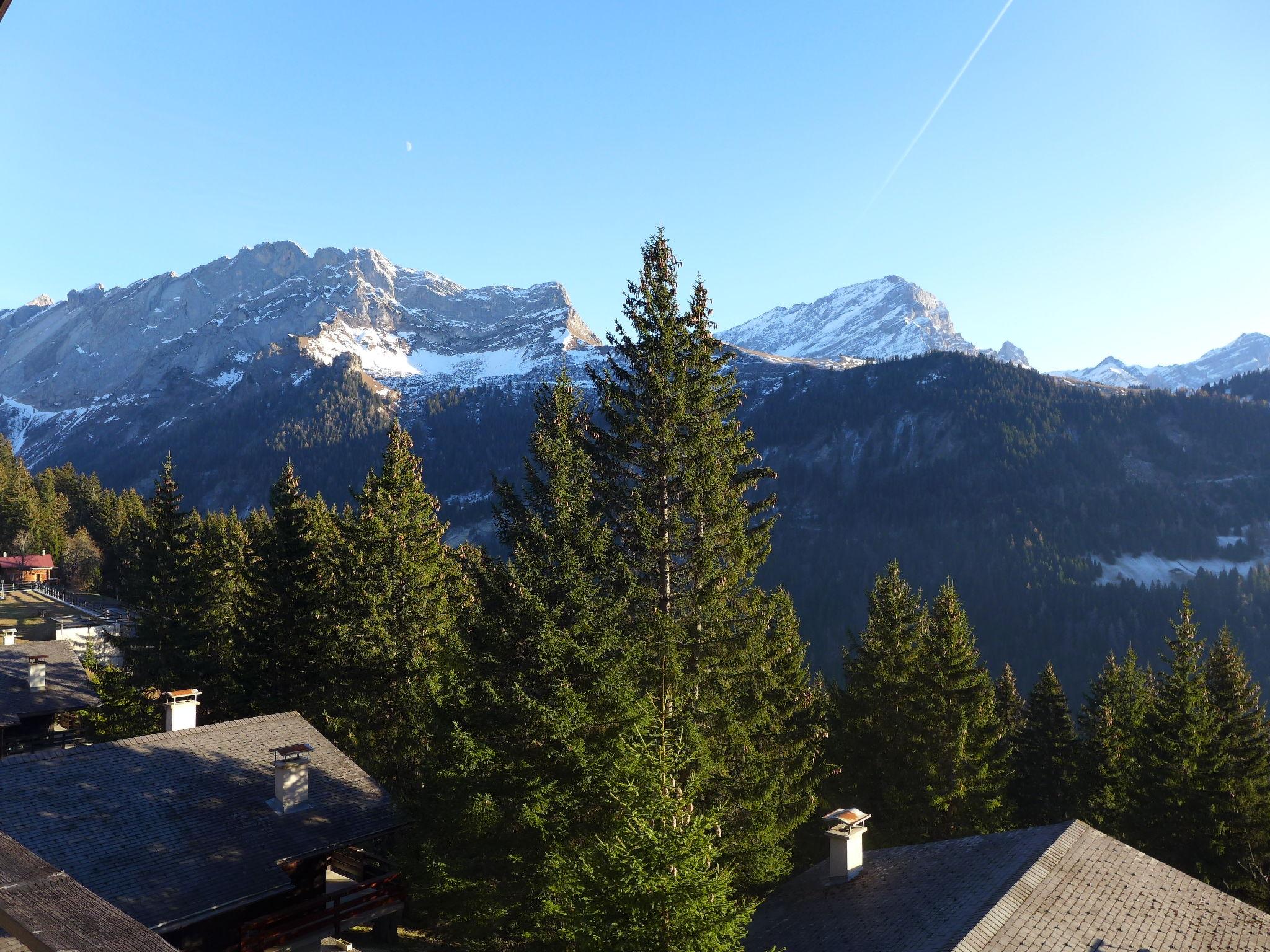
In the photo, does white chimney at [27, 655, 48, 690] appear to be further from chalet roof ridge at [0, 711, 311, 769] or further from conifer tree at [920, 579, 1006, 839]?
conifer tree at [920, 579, 1006, 839]

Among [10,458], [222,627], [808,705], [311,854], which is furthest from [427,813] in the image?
[10,458]

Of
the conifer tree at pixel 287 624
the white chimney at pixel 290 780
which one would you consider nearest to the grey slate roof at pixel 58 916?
the white chimney at pixel 290 780

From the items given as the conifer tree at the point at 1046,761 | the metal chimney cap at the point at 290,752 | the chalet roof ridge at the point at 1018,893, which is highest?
the metal chimney cap at the point at 290,752

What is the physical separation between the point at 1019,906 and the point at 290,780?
15826mm

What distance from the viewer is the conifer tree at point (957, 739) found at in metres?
30.0

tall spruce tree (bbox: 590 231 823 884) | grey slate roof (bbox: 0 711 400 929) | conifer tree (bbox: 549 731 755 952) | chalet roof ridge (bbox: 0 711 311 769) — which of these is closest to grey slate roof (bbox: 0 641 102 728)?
chalet roof ridge (bbox: 0 711 311 769)

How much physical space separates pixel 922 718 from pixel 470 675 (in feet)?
63.7

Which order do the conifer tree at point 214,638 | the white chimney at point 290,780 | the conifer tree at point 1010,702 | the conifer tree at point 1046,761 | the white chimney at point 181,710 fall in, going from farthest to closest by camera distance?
the conifer tree at point 1010,702 < the conifer tree at point 1046,761 < the conifer tree at point 214,638 < the white chimney at point 181,710 < the white chimney at point 290,780

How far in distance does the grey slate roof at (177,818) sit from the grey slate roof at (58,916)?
12.7m

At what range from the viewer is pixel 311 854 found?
1805cm

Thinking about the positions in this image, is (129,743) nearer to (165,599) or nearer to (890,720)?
(165,599)

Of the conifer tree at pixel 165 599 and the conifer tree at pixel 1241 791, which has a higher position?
the conifer tree at pixel 165 599

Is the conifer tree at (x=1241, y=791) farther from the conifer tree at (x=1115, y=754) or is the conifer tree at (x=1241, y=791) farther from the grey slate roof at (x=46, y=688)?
the grey slate roof at (x=46, y=688)

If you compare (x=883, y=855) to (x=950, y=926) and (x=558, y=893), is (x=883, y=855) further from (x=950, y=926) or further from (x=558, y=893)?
(x=558, y=893)
